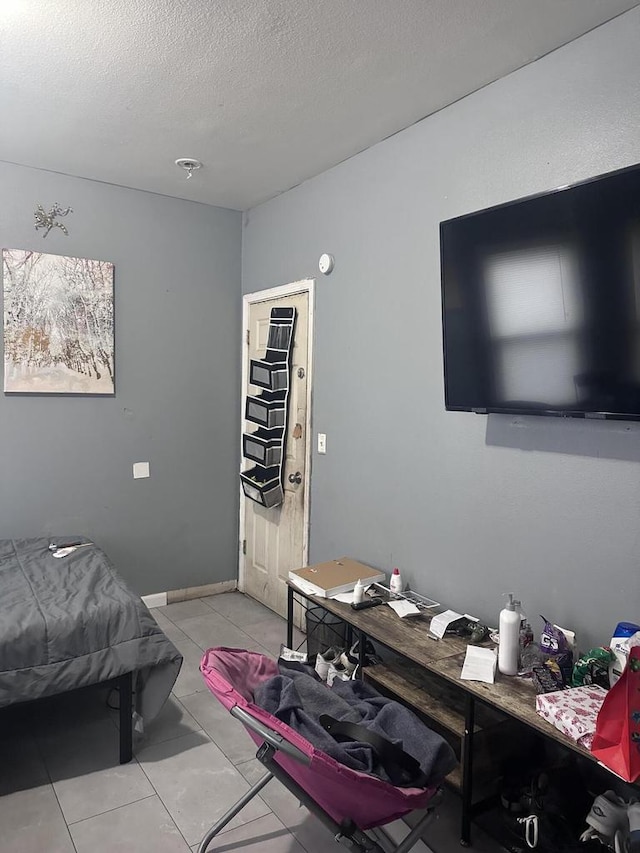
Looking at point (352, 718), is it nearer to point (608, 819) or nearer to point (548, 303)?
point (608, 819)

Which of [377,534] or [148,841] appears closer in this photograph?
[148,841]

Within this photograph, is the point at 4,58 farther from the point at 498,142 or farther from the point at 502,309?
the point at 502,309

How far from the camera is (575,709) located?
1.72 meters

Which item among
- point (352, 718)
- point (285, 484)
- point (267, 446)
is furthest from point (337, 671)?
point (267, 446)

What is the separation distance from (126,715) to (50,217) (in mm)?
2819

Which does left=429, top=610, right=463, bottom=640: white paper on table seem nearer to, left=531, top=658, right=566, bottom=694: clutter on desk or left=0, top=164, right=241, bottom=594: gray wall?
left=531, top=658, right=566, bottom=694: clutter on desk

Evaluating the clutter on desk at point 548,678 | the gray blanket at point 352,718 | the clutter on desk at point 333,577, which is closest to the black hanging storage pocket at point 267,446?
the clutter on desk at point 333,577

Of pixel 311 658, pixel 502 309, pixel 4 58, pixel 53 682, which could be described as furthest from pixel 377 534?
pixel 4 58

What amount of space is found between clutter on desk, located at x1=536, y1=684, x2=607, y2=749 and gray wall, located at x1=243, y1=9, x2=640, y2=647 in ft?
1.01

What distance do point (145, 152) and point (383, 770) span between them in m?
3.12

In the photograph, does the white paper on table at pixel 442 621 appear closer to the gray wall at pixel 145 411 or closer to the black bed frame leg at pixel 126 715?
the black bed frame leg at pixel 126 715

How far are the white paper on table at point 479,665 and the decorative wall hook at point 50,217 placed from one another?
128 inches

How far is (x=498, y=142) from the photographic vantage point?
7.89ft

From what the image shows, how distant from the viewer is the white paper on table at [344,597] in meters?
2.70
